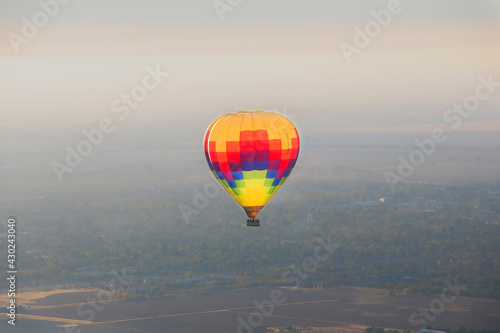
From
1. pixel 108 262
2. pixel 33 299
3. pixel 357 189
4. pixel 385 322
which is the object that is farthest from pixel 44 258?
pixel 357 189

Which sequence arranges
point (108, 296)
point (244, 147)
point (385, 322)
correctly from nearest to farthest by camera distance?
point (244, 147)
point (385, 322)
point (108, 296)

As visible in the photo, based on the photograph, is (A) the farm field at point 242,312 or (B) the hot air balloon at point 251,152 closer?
(B) the hot air balloon at point 251,152

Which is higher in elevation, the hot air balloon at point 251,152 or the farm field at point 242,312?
the hot air balloon at point 251,152

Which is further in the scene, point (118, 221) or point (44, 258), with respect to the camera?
point (118, 221)

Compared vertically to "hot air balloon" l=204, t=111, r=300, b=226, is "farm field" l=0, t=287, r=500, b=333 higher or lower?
lower

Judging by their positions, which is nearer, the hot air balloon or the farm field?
the hot air balloon

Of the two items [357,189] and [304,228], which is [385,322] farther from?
[357,189]

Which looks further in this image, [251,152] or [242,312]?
[242,312]

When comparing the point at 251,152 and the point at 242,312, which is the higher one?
the point at 251,152
